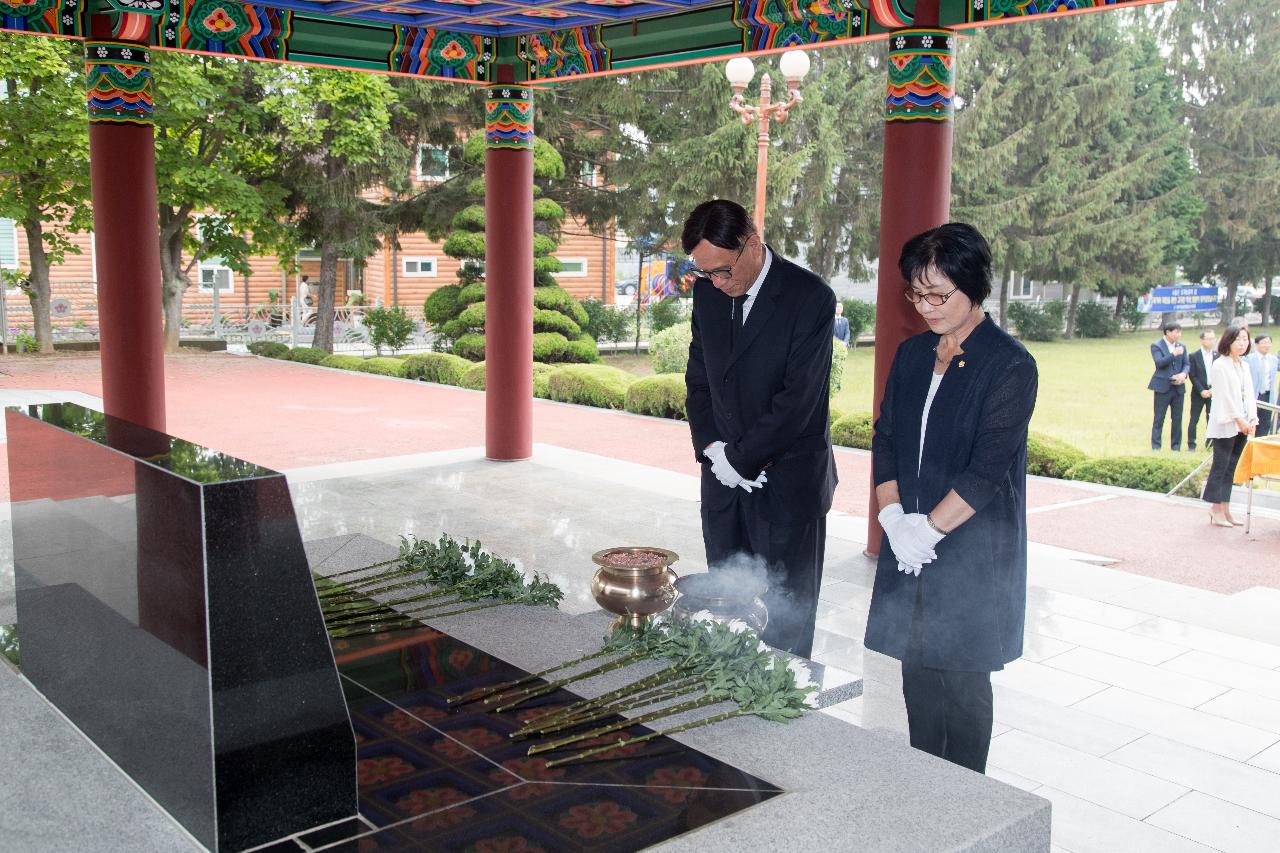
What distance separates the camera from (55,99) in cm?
1786

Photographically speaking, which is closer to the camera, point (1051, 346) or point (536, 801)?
point (536, 801)

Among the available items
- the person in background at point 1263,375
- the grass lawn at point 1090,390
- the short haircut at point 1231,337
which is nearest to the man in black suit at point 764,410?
the short haircut at point 1231,337

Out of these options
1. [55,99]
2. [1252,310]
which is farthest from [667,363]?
[1252,310]

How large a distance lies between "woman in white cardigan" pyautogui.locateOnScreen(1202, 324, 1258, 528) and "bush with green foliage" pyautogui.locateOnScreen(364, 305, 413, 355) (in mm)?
16474

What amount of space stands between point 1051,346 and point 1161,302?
5202 millimetres

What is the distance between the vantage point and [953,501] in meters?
3.22

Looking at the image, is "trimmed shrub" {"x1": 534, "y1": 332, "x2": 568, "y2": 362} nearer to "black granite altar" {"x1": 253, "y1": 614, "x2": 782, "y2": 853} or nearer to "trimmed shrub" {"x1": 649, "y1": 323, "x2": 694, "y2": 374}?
"trimmed shrub" {"x1": 649, "y1": 323, "x2": 694, "y2": 374}

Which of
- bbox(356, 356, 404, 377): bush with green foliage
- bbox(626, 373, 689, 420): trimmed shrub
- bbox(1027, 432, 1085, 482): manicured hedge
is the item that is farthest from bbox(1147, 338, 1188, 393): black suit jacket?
bbox(356, 356, 404, 377): bush with green foliage

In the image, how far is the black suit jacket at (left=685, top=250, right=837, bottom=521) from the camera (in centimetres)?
414

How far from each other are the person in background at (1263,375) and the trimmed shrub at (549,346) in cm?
1101

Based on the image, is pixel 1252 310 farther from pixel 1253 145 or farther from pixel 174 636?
pixel 174 636

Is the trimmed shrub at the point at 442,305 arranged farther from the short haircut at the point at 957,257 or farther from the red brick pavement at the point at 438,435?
the short haircut at the point at 957,257

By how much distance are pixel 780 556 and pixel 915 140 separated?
→ 3.10 metres

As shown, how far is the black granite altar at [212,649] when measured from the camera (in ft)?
8.39
